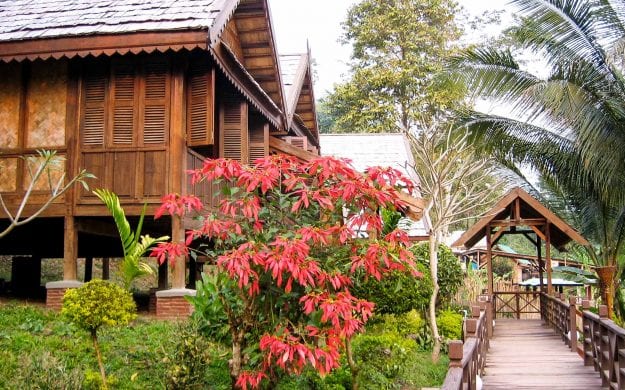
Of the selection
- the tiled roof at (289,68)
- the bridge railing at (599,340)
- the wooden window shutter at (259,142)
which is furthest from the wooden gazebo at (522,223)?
the tiled roof at (289,68)

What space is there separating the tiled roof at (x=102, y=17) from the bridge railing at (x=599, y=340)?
6.73 m

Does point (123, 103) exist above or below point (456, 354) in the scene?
above

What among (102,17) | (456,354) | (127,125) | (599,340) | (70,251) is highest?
(102,17)

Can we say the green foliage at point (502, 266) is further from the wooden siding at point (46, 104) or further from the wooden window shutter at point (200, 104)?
the wooden siding at point (46, 104)

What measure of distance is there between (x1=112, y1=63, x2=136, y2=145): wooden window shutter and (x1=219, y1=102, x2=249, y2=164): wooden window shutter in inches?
99.3

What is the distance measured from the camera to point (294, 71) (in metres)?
15.9

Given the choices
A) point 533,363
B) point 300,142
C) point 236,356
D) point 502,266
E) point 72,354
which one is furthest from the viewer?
point 502,266

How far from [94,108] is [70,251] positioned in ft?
7.13

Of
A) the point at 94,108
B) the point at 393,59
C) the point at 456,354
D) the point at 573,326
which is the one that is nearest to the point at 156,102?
the point at 94,108

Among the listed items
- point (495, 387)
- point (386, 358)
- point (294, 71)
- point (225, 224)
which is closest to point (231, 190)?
point (225, 224)

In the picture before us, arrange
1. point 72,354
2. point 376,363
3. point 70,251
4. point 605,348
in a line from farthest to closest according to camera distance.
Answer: point 70,251 < point 605,348 < point 376,363 < point 72,354

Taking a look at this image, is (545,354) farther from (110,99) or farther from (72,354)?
(110,99)

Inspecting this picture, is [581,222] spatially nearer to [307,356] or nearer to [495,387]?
[495,387]

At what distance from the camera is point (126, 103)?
9898 millimetres
